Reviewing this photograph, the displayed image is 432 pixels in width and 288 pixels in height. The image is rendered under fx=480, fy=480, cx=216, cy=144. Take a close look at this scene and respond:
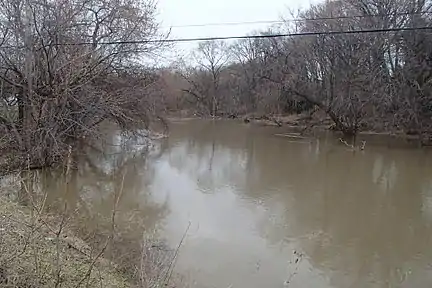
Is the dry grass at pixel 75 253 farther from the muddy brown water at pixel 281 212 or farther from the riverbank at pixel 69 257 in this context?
the muddy brown water at pixel 281 212

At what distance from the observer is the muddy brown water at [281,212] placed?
19.2 feet

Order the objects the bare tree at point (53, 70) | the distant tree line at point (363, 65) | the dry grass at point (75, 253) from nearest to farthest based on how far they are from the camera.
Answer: the dry grass at point (75, 253) → the bare tree at point (53, 70) → the distant tree line at point (363, 65)

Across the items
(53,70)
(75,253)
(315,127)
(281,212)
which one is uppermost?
(53,70)

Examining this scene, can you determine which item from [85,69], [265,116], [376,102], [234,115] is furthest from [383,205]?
[234,115]

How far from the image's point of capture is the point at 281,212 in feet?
27.9

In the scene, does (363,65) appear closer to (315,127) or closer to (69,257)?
(315,127)

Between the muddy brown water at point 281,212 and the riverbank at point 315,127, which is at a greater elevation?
the riverbank at point 315,127

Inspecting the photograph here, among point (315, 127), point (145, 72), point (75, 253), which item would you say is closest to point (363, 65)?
point (315, 127)

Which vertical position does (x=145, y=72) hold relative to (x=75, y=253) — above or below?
above

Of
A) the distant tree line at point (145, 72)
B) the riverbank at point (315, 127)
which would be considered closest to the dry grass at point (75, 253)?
the distant tree line at point (145, 72)

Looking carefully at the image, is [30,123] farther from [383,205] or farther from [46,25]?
[383,205]

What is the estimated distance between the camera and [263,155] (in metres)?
15.9

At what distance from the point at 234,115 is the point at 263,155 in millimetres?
20774

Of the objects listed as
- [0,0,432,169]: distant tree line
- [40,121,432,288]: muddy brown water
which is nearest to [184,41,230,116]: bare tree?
[0,0,432,169]: distant tree line
